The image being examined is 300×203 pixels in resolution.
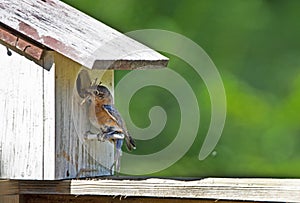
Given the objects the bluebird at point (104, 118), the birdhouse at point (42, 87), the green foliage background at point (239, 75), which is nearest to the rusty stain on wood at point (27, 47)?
the birdhouse at point (42, 87)

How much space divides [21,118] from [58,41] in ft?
0.55

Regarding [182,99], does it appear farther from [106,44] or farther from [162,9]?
[106,44]

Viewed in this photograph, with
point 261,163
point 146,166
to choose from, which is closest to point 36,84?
point 146,166

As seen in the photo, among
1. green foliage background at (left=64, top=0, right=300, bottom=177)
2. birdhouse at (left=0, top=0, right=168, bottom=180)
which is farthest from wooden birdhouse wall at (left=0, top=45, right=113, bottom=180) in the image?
green foliage background at (left=64, top=0, right=300, bottom=177)

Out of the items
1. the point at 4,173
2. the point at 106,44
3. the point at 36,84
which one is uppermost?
the point at 106,44

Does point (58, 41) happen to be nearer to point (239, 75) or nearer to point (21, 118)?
point (21, 118)

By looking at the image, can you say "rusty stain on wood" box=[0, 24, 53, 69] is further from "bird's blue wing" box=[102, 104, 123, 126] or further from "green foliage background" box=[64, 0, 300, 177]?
"green foliage background" box=[64, 0, 300, 177]

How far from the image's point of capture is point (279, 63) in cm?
403

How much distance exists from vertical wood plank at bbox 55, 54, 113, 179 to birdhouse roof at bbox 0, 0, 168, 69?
5cm

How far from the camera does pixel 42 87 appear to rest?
1626 millimetres

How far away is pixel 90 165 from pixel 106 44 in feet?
0.84

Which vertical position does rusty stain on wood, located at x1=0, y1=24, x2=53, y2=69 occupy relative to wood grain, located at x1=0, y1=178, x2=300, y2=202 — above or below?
above

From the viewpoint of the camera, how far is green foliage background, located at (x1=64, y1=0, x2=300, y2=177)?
12.3 feet

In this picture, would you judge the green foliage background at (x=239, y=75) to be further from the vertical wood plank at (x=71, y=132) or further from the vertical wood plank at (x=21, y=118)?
the vertical wood plank at (x=21, y=118)
